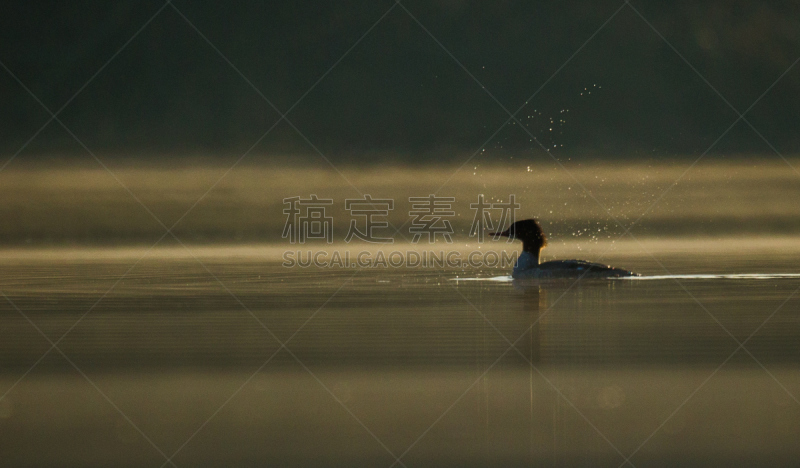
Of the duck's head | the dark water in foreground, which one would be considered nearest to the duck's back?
the duck's head

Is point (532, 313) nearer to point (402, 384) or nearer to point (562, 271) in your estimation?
point (402, 384)

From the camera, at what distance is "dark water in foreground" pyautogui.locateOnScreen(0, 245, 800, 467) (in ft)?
11.3

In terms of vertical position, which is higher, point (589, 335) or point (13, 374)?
point (589, 335)

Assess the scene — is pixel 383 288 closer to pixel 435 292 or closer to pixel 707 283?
pixel 435 292

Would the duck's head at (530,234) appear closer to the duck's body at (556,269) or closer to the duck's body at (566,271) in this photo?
the duck's body at (556,269)

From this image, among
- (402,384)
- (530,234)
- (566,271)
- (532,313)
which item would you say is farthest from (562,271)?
(402,384)

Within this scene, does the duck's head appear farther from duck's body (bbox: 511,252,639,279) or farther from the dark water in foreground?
the dark water in foreground

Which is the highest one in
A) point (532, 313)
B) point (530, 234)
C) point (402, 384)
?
point (530, 234)

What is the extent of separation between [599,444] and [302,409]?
128cm

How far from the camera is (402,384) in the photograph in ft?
15.0

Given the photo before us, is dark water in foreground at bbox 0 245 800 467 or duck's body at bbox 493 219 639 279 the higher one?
duck's body at bbox 493 219 639 279

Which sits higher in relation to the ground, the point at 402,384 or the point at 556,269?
the point at 556,269

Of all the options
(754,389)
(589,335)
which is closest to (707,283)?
(589,335)

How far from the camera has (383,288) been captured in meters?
10.7
